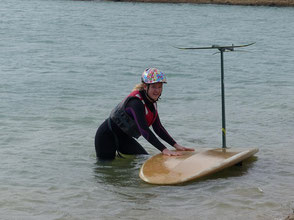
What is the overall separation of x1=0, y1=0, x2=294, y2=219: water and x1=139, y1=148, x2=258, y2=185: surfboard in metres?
0.11

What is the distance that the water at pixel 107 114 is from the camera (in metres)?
5.61

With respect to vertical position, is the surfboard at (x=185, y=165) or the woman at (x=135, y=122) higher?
the woman at (x=135, y=122)

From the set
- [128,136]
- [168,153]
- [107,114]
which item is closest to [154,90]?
[168,153]

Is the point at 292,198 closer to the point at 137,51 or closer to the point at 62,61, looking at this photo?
the point at 62,61

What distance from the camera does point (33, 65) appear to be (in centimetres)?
1739

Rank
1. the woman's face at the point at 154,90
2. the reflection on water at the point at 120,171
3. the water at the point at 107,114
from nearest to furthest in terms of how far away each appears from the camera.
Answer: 1. the water at the point at 107,114
2. the woman's face at the point at 154,90
3. the reflection on water at the point at 120,171

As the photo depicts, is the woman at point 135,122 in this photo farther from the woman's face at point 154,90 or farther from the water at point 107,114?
the water at point 107,114

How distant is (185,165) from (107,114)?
4801 mm

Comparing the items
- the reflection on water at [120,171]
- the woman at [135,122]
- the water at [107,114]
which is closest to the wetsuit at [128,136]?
the woman at [135,122]

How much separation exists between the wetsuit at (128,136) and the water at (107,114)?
22 centimetres

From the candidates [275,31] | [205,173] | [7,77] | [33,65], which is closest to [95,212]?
[205,173]

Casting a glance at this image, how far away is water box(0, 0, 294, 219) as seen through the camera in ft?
18.4

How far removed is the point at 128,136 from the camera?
6.72m

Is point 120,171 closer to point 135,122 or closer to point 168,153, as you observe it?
point 168,153
